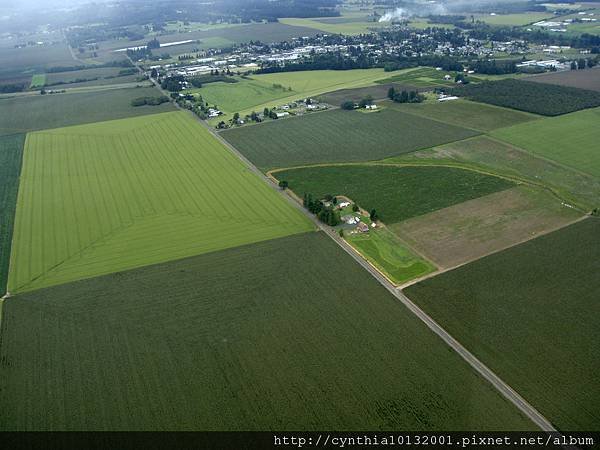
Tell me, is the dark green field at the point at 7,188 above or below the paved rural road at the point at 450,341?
above

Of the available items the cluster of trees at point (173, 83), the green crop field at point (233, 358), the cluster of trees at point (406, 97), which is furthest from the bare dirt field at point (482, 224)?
the cluster of trees at point (173, 83)

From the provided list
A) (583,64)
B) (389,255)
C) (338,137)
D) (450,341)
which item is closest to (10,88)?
(338,137)

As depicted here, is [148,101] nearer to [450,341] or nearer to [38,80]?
[38,80]

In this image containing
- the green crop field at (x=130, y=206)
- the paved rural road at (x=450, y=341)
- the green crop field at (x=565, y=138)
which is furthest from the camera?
the green crop field at (x=565, y=138)

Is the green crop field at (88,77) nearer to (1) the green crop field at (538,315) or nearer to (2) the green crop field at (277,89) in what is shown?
(2) the green crop field at (277,89)

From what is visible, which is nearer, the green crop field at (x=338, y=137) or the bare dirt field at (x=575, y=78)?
the green crop field at (x=338, y=137)
